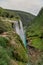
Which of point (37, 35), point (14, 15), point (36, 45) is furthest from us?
point (37, 35)

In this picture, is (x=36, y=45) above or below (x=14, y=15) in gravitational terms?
below

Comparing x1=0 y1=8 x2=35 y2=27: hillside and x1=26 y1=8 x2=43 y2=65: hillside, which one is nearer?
x1=26 y1=8 x2=43 y2=65: hillside

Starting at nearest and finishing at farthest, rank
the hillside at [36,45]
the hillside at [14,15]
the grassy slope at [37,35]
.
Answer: the hillside at [36,45]
the hillside at [14,15]
the grassy slope at [37,35]

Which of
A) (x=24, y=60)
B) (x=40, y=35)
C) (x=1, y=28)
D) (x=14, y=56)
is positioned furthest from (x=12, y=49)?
(x=40, y=35)

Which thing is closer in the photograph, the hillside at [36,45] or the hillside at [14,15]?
the hillside at [36,45]

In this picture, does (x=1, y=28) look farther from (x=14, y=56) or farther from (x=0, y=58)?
(x=0, y=58)

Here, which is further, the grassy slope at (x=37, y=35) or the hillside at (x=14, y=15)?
the grassy slope at (x=37, y=35)

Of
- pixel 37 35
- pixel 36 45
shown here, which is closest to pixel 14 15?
pixel 36 45

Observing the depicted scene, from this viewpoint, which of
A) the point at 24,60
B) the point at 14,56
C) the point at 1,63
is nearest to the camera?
the point at 1,63

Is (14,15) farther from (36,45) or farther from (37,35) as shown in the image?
(37,35)

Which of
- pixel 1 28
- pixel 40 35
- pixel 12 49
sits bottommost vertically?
pixel 40 35

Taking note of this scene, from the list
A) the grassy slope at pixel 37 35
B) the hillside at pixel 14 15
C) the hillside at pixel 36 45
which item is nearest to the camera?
the hillside at pixel 36 45
